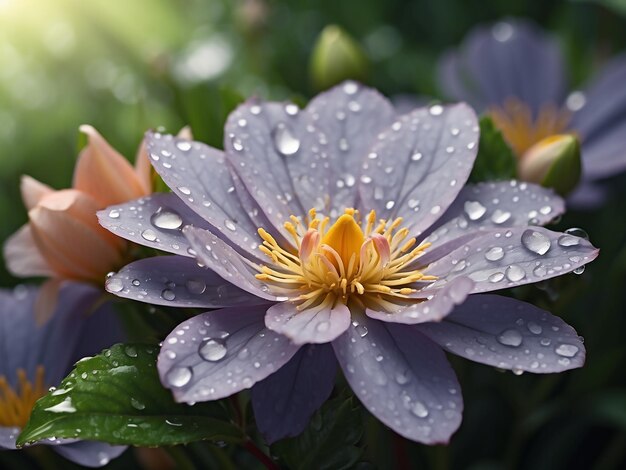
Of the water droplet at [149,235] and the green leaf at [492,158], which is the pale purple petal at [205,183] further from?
the green leaf at [492,158]

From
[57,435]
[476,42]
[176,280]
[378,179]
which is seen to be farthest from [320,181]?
[476,42]

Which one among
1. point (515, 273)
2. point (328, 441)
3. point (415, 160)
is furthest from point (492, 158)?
point (328, 441)

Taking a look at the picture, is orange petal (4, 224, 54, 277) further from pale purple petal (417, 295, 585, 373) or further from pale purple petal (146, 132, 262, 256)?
pale purple petal (417, 295, 585, 373)

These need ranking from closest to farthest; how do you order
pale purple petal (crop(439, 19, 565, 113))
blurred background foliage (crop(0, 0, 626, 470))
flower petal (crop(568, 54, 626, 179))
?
blurred background foliage (crop(0, 0, 626, 470))
flower petal (crop(568, 54, 626, 179))
pale purple petal (crop(439, 19, 565, 113))

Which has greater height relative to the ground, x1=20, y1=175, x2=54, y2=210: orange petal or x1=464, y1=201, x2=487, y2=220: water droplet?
x1=20, y1=175, x2=54, y2=210: orange petal

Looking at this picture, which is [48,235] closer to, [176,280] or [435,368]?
[176,280]

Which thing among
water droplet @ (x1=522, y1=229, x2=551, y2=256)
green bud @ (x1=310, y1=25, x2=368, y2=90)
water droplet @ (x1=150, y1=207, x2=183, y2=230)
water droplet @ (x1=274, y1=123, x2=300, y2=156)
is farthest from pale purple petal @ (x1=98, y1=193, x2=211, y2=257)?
green bud @ (x1=310, y1=25, x2=368, y2=90)

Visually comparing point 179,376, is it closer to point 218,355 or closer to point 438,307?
point 218,355

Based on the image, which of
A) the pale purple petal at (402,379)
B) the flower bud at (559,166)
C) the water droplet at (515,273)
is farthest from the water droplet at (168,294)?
the flower bud at (559,166)
